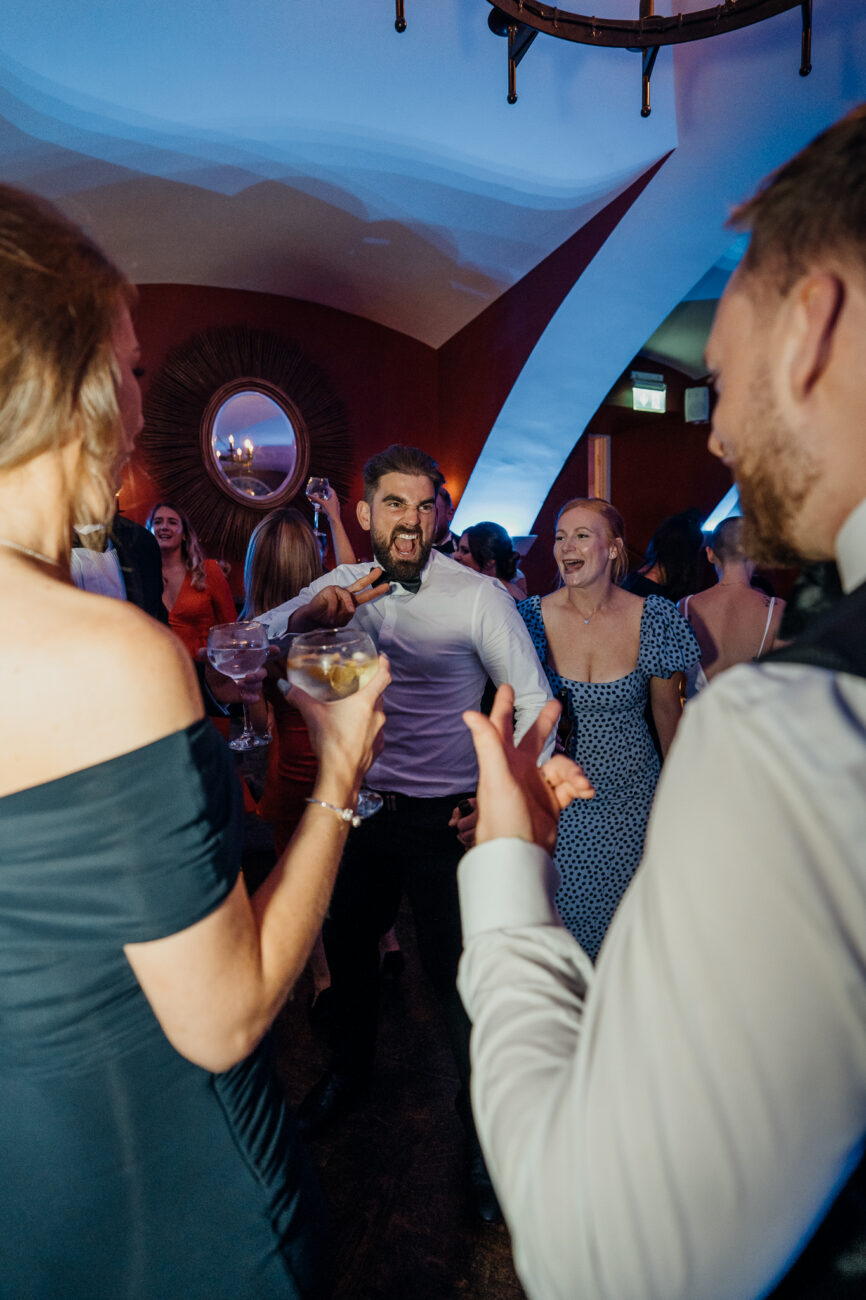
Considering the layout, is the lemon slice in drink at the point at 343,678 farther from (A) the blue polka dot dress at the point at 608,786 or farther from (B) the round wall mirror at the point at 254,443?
(B) the round wall mirror at the point at 254,443

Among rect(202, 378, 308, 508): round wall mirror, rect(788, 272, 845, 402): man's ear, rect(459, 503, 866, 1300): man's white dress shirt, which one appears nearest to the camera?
rect(459, 503, 866, 1300): man's white dress shirt

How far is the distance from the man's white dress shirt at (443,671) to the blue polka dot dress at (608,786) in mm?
273

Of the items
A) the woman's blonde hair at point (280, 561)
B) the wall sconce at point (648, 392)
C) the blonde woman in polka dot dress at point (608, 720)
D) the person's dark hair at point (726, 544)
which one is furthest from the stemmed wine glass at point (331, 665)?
the wall sconce at point (648, 392)

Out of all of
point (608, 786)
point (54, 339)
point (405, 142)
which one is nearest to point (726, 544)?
point (608, 786)

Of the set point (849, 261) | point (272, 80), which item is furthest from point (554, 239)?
point (849, 261)

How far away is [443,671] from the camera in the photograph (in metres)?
2.02

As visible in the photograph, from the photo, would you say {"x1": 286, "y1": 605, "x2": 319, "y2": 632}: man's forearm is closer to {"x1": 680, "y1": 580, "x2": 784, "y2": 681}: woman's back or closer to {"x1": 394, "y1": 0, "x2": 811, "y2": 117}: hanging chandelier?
{"x1": 680, "y1": 580, "x2": 784, "y2": 681}: woman's back

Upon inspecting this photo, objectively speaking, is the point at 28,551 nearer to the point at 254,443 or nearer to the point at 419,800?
the point at 419,800

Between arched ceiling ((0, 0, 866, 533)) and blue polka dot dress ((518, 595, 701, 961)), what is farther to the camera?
arched ceiling ((0, 0, 866, 533))

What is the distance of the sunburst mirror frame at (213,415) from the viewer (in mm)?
5707

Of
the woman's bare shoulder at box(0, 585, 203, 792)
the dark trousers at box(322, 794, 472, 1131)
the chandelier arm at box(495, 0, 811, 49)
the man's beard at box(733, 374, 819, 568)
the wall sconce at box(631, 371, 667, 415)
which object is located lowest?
the dark trousers at box(322, 794, 472, 1131)

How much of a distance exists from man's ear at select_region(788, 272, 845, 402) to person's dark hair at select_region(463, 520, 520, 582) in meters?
3.51

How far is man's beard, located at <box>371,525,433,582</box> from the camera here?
6.78ft

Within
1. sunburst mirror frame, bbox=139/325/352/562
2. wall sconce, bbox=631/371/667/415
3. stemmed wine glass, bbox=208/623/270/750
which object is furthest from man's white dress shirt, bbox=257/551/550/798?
wall sconce, bbox=631/371/667/415
